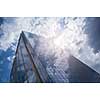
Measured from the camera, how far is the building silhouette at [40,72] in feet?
6.38

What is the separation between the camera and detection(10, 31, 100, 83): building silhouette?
6.38 feet

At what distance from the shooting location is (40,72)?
1.95m
